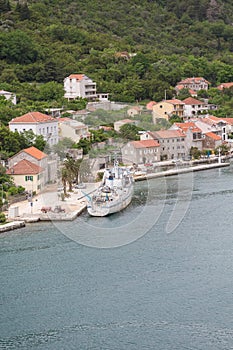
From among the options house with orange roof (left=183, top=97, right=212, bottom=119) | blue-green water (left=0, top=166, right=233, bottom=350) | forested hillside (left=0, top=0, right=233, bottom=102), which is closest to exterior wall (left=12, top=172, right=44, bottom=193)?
blue-green water (left=0, top=166, right=233, bottom=350)

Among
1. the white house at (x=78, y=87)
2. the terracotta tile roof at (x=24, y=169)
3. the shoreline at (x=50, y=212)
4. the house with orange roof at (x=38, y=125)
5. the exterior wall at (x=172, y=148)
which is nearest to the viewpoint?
the shoreline at (x=50, y=212)

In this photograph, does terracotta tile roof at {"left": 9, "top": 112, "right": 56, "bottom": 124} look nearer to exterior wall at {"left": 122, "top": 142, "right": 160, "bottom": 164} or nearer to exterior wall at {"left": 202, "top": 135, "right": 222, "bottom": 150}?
exterior wall at {"left": 122, "top": 142, "right": 160, "bottom": 164}

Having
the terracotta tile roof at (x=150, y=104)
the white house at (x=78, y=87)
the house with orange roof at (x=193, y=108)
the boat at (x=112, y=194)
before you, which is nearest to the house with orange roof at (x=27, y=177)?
the boat at (x=112, y=194)

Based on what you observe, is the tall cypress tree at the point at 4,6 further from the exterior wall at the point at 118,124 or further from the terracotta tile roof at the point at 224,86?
the exterior wall at the point at 118,124

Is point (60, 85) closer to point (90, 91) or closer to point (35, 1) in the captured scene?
point (90, 91)

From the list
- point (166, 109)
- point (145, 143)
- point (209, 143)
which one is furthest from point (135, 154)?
point (166, 109)

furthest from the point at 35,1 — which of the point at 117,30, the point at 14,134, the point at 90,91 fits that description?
the point at 14,134
